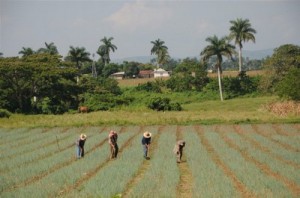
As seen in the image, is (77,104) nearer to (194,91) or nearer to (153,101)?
(153,101)

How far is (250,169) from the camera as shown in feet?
68.8

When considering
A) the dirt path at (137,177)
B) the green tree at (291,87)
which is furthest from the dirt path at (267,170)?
the green tree at (291,87)

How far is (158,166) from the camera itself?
22.0 m

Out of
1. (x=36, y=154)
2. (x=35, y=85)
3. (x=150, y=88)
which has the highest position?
(x=35, y=85)

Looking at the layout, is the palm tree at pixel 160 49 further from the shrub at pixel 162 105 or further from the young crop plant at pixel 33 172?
the young crop plant at pixel 33 172

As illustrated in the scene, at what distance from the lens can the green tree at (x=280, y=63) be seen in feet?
222

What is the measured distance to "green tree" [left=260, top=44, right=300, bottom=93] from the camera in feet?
222

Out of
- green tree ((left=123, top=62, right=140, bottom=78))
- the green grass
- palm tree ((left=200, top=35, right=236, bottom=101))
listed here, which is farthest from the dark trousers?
green tree ((left=123, top=62, right=140, bottom=78))

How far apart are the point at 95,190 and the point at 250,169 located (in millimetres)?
7829

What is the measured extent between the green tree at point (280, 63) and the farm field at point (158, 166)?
31.9 metres

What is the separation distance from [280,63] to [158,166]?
51701 millimetres

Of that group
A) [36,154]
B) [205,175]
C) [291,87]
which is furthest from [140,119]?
[205,175]

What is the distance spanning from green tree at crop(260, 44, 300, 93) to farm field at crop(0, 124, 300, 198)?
105ft

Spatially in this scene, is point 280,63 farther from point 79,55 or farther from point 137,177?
point 137,177
